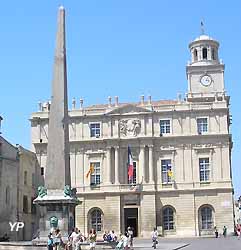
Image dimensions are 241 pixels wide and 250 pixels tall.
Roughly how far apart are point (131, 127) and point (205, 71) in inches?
441

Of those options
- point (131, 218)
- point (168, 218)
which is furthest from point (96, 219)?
point (168, 218)

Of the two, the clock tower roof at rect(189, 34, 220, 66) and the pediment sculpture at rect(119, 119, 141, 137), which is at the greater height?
the clock tower roof at rect(189, 34, 220, 66)

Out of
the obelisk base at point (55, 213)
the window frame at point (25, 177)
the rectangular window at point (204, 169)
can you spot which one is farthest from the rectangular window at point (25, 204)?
the obelisk base at point (55, 213)

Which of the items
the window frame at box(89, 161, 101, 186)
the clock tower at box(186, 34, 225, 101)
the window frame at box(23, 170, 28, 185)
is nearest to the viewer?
the window frame at box(23, 170, 28, 185)

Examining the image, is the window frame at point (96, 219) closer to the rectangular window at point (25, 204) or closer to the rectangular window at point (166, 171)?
the rectangular window at point (25, 204)

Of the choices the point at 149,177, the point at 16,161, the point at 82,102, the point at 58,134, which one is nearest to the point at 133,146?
the point at 149,177

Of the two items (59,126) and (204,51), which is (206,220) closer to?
(204,51)

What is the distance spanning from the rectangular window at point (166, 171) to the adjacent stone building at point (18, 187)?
12721 mm

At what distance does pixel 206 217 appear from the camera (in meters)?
57.3

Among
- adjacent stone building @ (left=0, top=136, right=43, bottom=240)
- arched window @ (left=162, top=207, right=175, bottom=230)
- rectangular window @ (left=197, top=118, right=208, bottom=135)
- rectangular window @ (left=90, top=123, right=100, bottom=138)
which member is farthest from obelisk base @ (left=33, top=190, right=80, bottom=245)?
rectangular window @ (left=90, top=123, right=100, bottom=138)

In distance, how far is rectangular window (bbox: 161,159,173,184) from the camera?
190 ft

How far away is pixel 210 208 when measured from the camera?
5731 cm

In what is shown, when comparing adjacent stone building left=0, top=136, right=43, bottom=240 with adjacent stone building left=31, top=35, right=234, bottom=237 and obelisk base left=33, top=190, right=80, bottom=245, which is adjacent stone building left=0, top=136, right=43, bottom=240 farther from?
obelisk base left=33, top=190, right=80, bottom=245

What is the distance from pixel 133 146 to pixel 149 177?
356 cm
